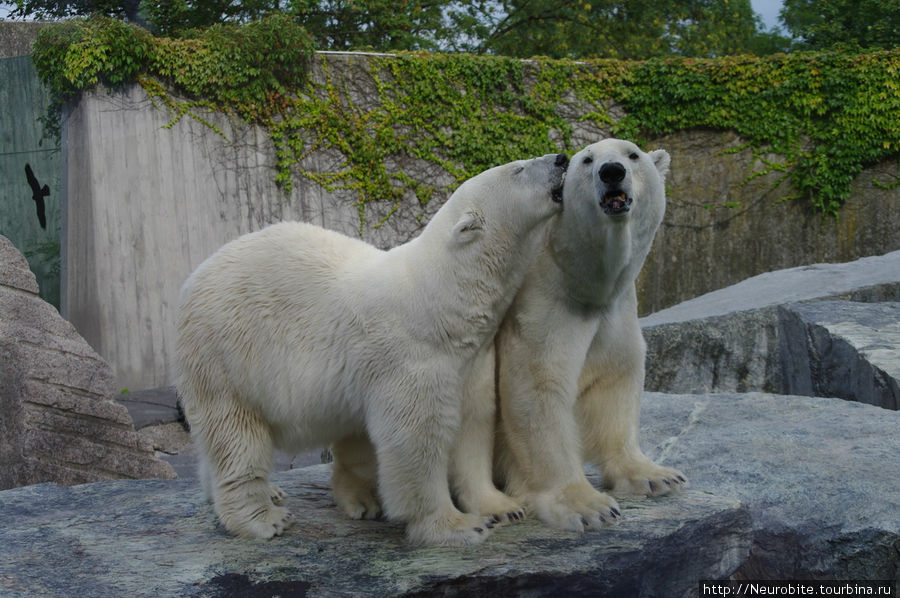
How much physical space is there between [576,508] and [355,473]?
843mm

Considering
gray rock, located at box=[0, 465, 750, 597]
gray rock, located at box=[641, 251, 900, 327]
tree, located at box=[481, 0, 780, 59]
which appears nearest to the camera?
gray rock, located at box=[0, 465, 750, 597]

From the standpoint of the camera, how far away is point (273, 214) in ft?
30.9

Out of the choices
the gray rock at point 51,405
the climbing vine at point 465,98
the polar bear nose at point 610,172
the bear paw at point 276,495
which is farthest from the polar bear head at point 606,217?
the climbing vine at point 465,98

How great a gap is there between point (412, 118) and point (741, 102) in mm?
4213

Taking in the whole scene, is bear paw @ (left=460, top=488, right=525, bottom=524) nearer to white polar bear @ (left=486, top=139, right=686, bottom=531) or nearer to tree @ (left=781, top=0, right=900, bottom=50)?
white polar bear @ (left=486, top=139, right=686, bottom=531)

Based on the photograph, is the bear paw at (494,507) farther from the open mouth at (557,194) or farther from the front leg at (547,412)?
the open mouth at (557,194)

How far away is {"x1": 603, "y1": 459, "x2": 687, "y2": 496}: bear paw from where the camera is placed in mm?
2992

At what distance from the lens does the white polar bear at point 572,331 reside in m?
2.70

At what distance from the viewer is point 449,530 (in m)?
2.63

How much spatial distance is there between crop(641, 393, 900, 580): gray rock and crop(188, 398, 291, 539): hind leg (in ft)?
4.97

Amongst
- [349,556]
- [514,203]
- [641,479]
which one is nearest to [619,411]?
[641,479]

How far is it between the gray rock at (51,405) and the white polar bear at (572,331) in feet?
9.75

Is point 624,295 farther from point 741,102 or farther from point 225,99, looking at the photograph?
point 741,102

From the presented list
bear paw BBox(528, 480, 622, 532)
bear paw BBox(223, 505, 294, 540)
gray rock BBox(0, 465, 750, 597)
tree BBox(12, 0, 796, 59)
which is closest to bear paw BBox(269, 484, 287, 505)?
gray rock BBox(0, 465, 750, 597)
